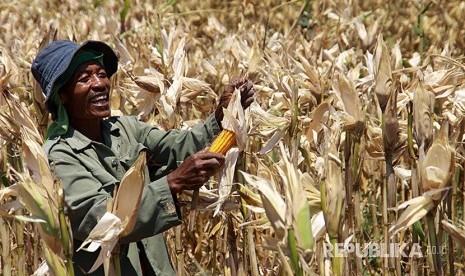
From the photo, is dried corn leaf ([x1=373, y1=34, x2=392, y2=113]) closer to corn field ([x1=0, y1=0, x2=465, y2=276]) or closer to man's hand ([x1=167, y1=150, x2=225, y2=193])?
corn field ([x1=0, y1=0, x2=465, y2=276])

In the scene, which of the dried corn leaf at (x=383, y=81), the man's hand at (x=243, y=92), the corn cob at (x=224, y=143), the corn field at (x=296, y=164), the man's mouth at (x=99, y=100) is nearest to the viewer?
the corn field at (x=296, y=164)

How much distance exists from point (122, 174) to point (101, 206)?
1.36 feet

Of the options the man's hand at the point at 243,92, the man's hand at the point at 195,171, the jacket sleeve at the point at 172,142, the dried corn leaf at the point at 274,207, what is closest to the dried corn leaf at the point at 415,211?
the dried corn leaf at the point at 274,207

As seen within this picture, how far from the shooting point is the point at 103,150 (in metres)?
2.76

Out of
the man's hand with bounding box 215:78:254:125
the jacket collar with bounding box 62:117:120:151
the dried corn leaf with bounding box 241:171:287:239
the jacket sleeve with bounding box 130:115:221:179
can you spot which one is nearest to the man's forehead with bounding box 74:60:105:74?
the jacket collar with bounding box 62:117:120:151

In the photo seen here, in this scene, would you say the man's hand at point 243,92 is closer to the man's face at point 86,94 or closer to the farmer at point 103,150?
the farmer at point 103,150

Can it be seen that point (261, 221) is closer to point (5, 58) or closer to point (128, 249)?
point (128, 249)

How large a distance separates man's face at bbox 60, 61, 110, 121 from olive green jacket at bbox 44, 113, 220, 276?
0.23 ft

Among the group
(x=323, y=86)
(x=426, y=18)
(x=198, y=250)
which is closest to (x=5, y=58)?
(x=198, y=250)

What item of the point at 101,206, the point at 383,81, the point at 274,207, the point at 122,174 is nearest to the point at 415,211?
the point at 274,207

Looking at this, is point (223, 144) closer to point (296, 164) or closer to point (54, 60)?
point (296, 164)

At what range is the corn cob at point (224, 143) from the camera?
2.46m

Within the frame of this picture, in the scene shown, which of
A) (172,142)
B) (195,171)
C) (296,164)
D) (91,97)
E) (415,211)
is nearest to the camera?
(415,211)

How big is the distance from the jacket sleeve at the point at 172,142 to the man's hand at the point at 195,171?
0.42 metres
